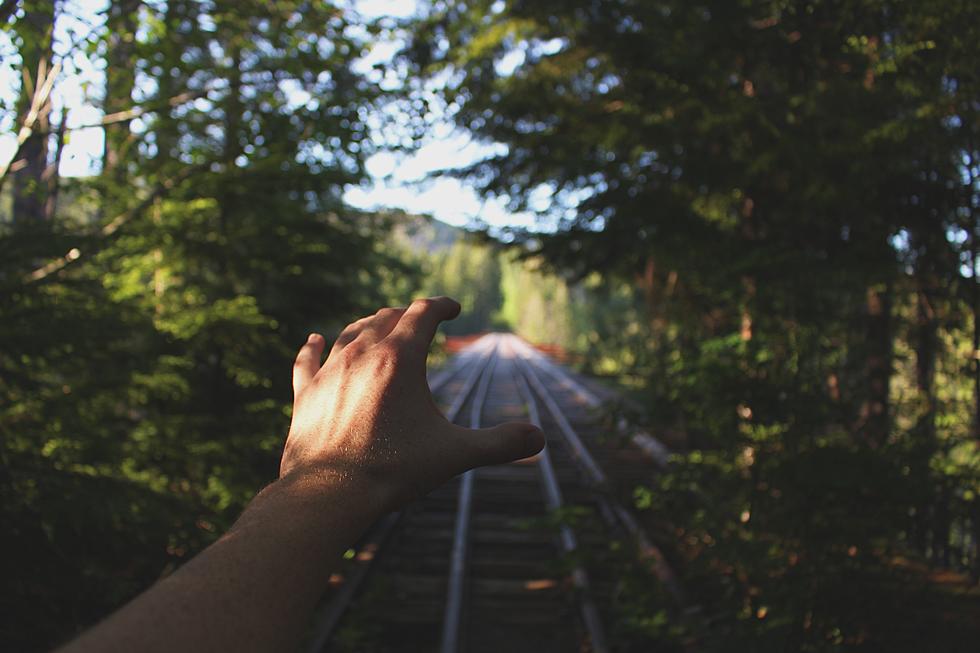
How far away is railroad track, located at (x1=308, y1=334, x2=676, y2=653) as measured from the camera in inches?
174

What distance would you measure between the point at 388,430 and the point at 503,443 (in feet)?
0.83

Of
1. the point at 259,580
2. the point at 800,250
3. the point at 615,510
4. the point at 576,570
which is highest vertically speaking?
the point at 800,250

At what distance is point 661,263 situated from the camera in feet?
16.6

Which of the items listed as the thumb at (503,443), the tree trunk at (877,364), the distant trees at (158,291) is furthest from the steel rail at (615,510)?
the thumb at (503,443)

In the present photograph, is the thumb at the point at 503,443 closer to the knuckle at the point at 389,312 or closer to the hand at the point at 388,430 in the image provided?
the hand at the point at 388,430

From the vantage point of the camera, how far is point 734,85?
4570 millimetres

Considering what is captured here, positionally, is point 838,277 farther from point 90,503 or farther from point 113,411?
point 113,411

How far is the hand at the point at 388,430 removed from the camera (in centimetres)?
118

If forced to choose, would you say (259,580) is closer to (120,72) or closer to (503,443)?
(503,443)

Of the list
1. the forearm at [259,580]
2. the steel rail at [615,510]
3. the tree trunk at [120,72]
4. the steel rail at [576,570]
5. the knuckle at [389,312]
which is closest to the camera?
the forearm at [259,580]

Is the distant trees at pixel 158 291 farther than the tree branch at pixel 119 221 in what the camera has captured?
No

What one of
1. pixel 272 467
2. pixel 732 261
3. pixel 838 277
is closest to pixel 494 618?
pixel 272 467

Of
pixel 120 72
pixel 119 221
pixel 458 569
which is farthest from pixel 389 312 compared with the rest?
pixel 458 569

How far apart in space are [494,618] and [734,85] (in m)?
4.68
